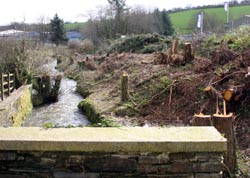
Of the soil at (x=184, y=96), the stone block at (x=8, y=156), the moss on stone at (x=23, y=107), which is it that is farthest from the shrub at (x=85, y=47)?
the stone block at (x=8, y=156)

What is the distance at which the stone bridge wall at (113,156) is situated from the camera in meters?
2.88

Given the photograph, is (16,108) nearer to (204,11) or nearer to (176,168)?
(176,168)

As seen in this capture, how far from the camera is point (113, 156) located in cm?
292

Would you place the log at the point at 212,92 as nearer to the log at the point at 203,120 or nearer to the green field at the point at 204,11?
the log at the point at 203,120

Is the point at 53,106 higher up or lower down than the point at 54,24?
lower down

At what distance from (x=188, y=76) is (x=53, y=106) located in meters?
7.38

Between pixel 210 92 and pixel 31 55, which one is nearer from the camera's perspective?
pixel 210 92

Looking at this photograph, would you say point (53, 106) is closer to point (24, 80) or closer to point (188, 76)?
point (24, 80)

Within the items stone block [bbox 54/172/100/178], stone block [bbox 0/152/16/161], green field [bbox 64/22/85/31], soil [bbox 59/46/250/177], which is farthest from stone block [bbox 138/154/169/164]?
green field [bbox 64/22/85/31]

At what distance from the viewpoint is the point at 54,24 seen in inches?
1606

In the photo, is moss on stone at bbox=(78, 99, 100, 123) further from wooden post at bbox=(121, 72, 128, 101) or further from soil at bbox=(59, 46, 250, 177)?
wooden post at bbox=(121, 72, 128, 101)

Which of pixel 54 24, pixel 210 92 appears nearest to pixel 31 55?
pixel 210 92

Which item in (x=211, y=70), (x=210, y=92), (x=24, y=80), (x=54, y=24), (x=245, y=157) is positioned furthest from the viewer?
(x=54, y=24)

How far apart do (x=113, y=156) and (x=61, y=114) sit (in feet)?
33.5
